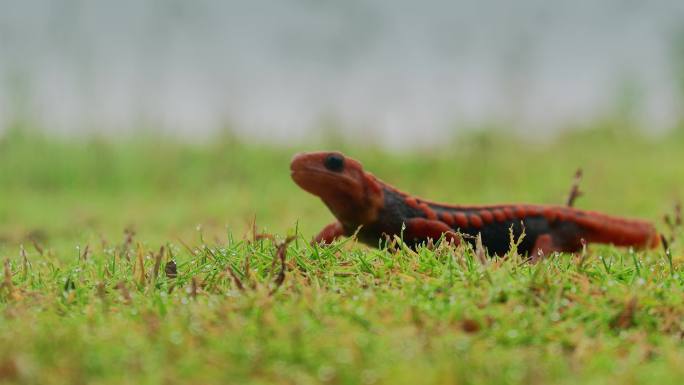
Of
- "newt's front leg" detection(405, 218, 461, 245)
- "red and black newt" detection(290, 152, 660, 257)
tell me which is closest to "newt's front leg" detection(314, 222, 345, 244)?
"red and black newt" detection(290, 152, 660, 257)

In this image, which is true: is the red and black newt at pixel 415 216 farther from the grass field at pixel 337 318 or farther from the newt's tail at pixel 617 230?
the grass field at pixel 337 318

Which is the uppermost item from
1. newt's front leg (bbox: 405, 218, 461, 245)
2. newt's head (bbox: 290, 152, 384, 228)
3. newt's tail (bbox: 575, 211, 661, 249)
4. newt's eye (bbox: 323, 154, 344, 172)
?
newt's eye (bbox: 323, 154, 344, 172)

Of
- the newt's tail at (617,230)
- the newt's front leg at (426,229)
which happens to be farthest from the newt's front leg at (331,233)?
the newt's tail at (617,230)

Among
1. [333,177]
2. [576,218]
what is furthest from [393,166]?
[333,177]

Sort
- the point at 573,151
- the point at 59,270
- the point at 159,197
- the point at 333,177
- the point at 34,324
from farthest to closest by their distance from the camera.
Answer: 1. the point at 573,151
2. the point at 159,197
3. the point at 333,177
4. the point at 59,270
5. the point at 34,324

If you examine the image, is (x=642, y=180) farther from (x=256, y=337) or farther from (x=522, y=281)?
(x=256, y=337)

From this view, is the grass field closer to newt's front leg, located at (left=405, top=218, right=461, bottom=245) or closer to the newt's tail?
the newt's tail

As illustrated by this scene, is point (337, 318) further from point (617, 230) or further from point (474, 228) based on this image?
point (617, 230)
